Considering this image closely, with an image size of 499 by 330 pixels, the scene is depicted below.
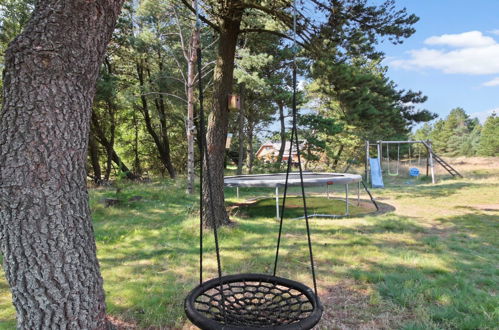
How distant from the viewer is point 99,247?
10.2 feet

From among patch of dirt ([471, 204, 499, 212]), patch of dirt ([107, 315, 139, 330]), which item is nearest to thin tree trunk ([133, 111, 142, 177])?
patch of dirt ([471, 204, 499, 212])

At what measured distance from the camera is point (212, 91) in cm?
623

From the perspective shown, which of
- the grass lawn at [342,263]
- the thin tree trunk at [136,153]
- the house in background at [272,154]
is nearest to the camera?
the grass lawn at [342,263]

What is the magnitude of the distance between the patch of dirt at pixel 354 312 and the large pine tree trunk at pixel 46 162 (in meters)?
1.27

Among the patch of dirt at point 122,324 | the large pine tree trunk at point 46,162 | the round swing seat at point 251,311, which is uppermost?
the large pine tree trunk at point 46,162

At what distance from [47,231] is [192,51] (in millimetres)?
6069

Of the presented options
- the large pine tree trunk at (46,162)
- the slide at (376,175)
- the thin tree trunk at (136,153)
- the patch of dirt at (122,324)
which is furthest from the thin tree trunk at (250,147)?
the large pine tree trunk at (46,162)

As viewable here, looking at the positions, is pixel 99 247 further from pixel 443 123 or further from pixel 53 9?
pixel 443 123

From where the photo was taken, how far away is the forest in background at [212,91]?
677 cm

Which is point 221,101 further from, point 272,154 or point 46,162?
point 272,154

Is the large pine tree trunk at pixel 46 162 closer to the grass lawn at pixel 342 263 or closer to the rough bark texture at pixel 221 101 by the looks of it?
the grass lawn at pixel 342 263

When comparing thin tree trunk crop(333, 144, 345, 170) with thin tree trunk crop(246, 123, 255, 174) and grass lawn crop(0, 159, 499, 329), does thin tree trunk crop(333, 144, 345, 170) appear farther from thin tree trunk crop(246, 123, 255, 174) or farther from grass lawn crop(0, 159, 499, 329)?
grass lawn crop(0, 159, 499, 329)

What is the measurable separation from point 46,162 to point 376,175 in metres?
9.39

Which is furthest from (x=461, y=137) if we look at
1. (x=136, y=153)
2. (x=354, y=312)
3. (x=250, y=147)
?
(x=354, y=312)
